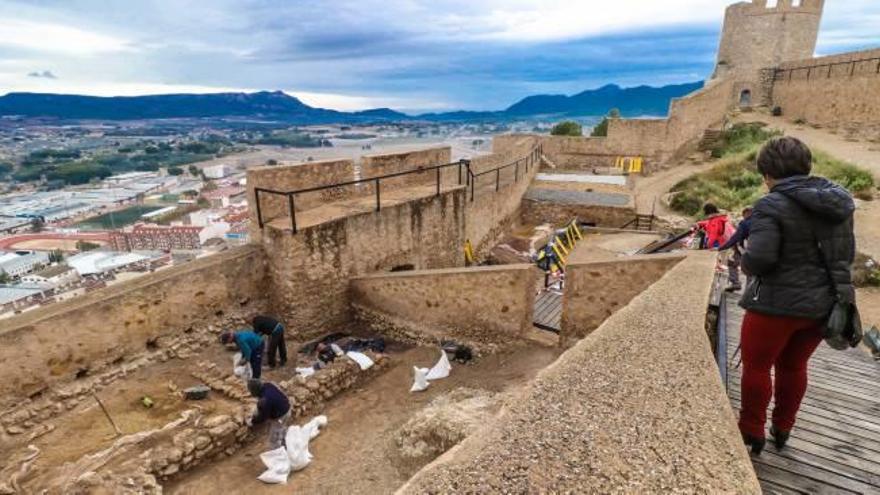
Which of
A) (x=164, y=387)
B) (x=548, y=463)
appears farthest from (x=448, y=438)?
(x=164, y=387)

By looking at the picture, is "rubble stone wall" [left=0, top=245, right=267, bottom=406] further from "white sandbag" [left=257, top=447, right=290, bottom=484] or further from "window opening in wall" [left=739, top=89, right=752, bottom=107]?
"window opening in wall" [left=739, top=89, right=752, bottom=107]

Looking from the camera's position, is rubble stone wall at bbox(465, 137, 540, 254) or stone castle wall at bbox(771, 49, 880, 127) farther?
stone castle wall at bbox(771, 49, 880, 127)

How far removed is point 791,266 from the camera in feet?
8.18

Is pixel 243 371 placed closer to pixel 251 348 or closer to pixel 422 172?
pixel 251 348

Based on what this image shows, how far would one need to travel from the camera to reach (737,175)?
17203mm

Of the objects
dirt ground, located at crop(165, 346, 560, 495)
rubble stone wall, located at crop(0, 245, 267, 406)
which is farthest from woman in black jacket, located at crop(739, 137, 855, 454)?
rubble stone wall, located at crop(0, 245, 267, 406)

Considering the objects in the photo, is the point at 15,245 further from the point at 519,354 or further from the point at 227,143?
the point at 227,143

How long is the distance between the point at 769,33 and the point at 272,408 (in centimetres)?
3683

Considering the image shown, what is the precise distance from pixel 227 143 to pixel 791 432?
119554mm

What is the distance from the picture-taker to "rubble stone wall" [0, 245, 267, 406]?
546cm

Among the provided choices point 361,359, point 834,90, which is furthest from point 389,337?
point 834,90

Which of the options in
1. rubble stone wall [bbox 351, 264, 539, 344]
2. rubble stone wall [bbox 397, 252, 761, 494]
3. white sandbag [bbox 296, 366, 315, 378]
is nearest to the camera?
rubble stone wall [bbox 397, 252, 761, 494]

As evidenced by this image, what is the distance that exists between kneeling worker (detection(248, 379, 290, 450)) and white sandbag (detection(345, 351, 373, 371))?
1592 mm

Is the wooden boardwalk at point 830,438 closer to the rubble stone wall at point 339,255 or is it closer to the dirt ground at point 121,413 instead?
the dirt ground at point 121,413
